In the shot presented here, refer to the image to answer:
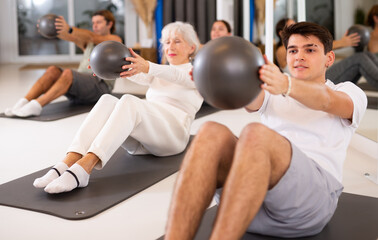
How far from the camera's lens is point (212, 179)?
66.6 inches

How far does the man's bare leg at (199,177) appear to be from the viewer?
63.6 inches

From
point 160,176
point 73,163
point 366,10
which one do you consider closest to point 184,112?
point 160,176

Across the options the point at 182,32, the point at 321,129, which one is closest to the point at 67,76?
the point at 182,32

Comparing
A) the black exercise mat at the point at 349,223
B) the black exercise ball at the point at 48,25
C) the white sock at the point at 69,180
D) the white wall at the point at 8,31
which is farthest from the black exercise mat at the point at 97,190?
the white wall at the point at 8,31

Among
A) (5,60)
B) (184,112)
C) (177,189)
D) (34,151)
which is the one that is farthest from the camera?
(5,60)

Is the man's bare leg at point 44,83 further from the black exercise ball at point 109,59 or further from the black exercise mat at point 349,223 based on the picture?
the black exercise mat at point 349,223

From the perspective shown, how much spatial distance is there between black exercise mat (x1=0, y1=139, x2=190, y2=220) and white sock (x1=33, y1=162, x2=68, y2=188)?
2.1 inches

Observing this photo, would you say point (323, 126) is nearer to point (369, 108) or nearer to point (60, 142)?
point (369, 108)

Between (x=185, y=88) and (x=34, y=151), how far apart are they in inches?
45.5

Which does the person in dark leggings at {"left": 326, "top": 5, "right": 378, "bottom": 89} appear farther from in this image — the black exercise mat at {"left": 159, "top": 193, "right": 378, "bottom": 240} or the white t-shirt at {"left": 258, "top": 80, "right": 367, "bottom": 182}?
the white t-shirt at {"left": 258, "top": 80, "right": 367, "bottom": 182}

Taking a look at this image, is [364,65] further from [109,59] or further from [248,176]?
[248,176]

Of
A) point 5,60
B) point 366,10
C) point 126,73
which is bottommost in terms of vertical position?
point 5,60

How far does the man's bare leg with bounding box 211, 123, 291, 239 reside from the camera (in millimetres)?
1558

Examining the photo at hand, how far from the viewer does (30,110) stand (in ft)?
15.7
